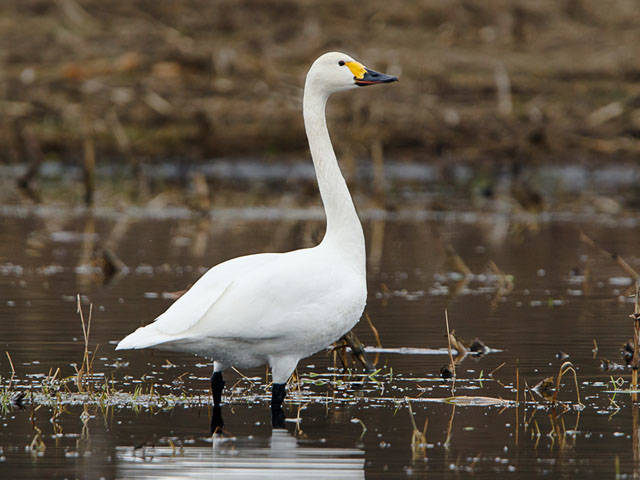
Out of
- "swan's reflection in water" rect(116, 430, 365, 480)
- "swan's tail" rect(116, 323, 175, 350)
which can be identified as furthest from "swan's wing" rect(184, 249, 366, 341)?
"swan's reflection in water" rect(116, 430, 365, 480)

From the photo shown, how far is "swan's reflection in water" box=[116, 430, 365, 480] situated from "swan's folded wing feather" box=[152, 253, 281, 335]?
2.37 ft

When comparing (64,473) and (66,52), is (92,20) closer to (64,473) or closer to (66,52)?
(66,52)

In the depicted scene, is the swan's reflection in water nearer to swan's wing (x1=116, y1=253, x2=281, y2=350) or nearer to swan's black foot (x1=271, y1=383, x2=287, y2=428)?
swan's black foot (x1=271, y1=383, x2=287, y2=428)

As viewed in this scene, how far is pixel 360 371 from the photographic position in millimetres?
8641

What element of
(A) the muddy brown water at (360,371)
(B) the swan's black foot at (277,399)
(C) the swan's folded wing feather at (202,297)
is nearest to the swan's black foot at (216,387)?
(A) the muddy brown water at (360,371)

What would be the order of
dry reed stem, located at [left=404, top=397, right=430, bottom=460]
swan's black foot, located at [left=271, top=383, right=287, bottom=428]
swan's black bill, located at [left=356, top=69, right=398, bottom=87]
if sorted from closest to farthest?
1. dry reed stem, located at [left=404, top=397, right=430, bottom=460]
2. swan's black foot, located at [left=271, top=383, right=287, bottom=428]
3. swan's black bill, located at [left=356, top=69, right=398, bottom=87]

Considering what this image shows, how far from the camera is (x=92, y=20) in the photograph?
27.4 meters

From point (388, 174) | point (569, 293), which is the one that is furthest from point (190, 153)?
point (569, 293)

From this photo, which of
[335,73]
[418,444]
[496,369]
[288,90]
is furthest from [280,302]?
[288,90]

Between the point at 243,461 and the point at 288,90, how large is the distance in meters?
18.3

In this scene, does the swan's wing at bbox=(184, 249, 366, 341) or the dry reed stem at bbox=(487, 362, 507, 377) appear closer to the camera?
the swan's wing at bbox=(184, 249, 366, 341)

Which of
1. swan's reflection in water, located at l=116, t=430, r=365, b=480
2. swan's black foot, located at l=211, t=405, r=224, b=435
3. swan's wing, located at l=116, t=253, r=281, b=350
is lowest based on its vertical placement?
swan's reflection in water, located at l=116, t=430, r=365, b=480

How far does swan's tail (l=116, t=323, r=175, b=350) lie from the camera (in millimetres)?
6910

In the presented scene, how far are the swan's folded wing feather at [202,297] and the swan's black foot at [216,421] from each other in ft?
1.63
